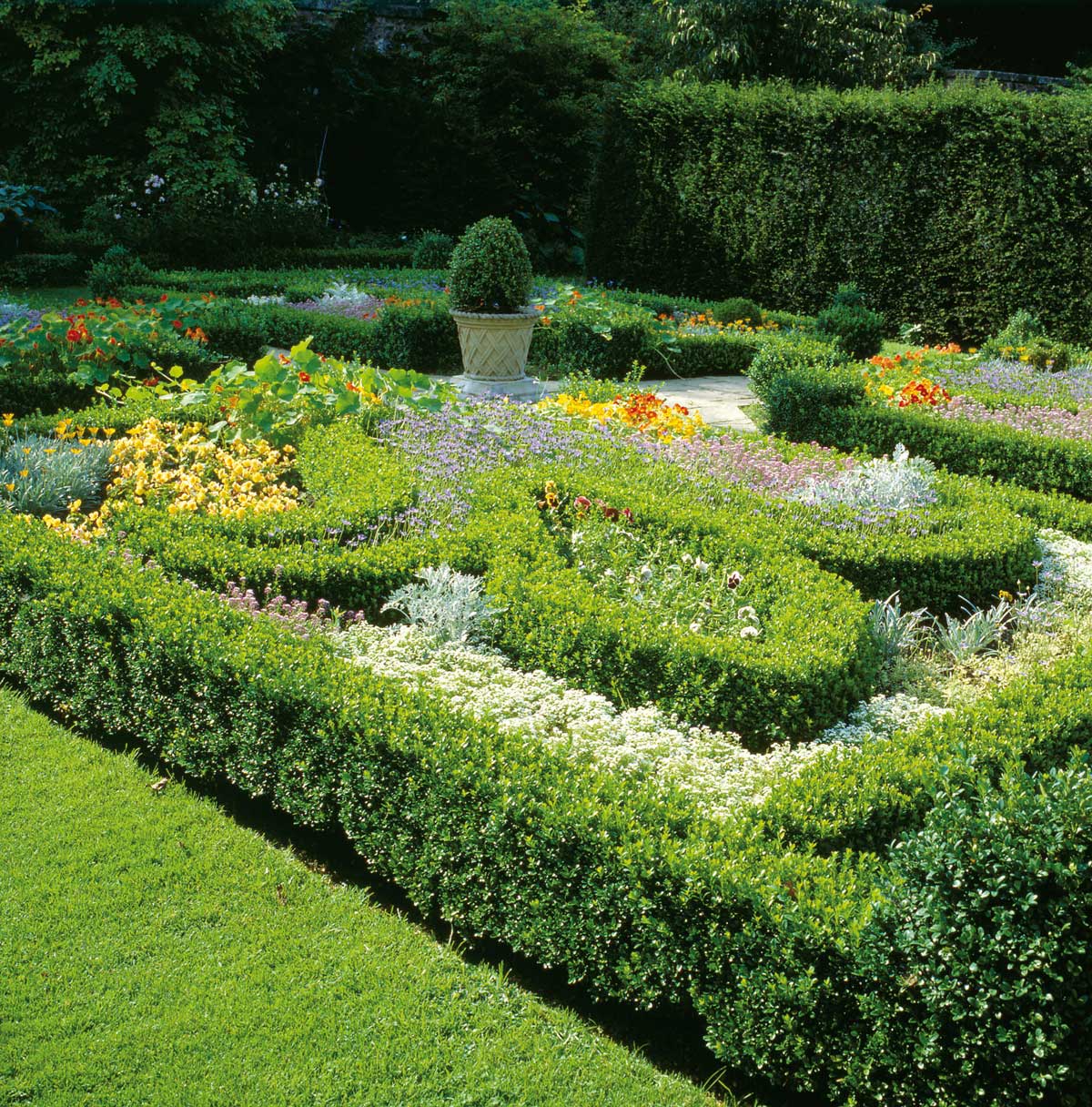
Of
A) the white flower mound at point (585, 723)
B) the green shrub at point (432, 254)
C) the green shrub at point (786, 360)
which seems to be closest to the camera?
the white flower mound at point (585, 723)

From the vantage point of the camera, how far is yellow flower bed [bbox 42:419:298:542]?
6.00 metres

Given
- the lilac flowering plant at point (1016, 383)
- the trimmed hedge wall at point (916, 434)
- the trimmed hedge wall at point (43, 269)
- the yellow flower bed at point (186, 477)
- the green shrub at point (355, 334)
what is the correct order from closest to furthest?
the yellow flower bed at point (186, 477) → the trimmed hedge wall at point (916, 434) → the lilac flowering plant at point (1016, 383) → the green shrub at point (355, 334) → the trimmed hedge wall at point (43, 269)

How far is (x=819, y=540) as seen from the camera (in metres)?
5.65

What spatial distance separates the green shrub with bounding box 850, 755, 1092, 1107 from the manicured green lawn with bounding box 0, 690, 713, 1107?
0.62 m

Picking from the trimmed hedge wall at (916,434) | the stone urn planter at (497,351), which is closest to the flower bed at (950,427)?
the trimmed hedge wall at (916,434)

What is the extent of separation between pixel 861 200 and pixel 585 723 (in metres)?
13.3

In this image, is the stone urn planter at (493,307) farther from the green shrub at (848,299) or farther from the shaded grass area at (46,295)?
the shaded grass area at (46,295)

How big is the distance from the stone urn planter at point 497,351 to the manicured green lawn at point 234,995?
22.0 ft

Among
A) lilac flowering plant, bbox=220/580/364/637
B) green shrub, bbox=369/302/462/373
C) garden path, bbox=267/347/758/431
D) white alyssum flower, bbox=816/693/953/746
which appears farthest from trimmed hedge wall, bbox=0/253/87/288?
white alyssum flower, bbox=816/693/953/746

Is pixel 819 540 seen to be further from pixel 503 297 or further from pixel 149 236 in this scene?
pixel 149 236

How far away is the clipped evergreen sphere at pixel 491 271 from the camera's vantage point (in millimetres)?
9938

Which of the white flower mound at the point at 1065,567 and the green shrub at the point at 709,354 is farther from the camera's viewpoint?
the green shrub at the point at 709,354

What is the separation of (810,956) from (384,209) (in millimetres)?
21031

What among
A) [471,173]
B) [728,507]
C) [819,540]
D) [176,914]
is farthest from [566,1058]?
[471,173]
